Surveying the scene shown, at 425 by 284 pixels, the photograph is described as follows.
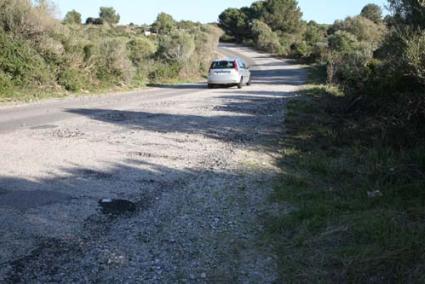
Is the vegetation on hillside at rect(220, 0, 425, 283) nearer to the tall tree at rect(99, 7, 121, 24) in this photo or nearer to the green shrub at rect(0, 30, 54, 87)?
the green shrub at rect(0, 30, 54, 87)

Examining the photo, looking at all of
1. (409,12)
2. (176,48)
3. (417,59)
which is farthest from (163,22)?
(417,59)

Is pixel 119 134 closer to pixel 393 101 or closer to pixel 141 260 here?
pixel 393 101

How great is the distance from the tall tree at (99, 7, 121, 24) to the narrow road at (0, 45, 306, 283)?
9089 centimetres

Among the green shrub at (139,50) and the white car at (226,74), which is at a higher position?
the green shrub at (139,50)

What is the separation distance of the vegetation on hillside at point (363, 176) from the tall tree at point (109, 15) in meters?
88.1

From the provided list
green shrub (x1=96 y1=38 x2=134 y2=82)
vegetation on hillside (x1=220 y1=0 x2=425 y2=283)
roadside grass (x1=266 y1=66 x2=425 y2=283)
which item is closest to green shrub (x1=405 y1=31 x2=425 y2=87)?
vegetation on hillside (x1=220 y1=0 x2=425 y2=283)

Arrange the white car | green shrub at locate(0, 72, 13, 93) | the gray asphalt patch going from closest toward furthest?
the gray asphalt patch < green shrub at locate(0, 72, 13, 93) < the white car

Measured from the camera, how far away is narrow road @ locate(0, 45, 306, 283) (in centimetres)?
450

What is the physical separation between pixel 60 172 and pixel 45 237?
268 centimetres

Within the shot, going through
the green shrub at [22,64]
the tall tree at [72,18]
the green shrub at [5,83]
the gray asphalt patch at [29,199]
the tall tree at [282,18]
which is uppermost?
the tall tree at [282,18]

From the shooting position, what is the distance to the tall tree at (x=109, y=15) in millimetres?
99375

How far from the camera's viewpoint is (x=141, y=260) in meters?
4.62

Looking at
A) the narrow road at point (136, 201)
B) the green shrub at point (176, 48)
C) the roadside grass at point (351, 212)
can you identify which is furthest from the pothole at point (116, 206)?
the green shrub at point (176, 48)

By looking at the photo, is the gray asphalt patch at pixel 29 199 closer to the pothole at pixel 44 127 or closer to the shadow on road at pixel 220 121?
the shadow on road at pixel 220 121
